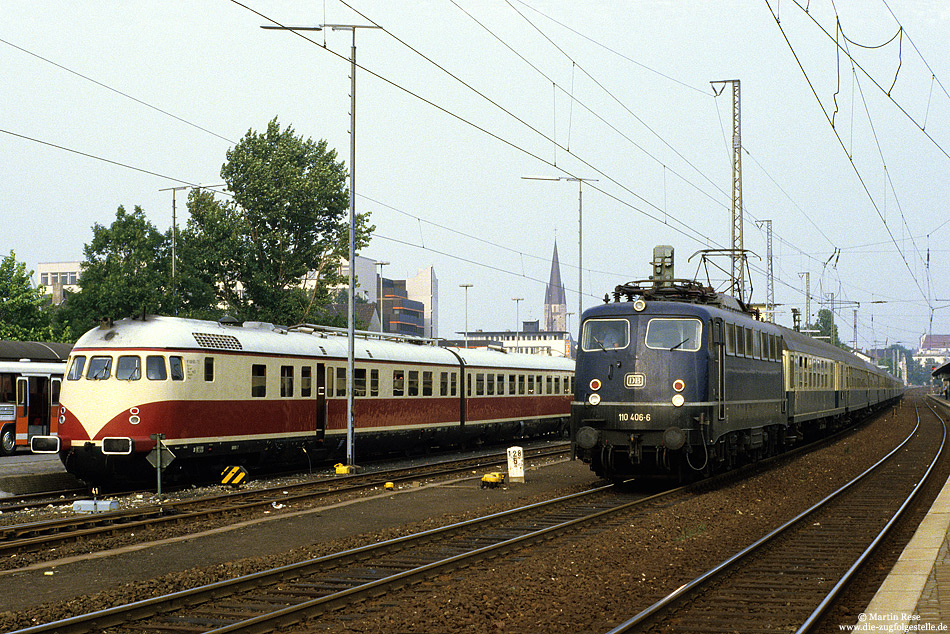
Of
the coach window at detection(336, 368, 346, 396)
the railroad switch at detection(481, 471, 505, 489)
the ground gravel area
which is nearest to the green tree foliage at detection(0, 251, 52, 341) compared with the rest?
the coach window at detection(336, 368, 346, 396)

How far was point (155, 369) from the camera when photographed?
19.8 meters

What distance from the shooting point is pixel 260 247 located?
2138 inches

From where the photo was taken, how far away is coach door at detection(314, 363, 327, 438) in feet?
81.0

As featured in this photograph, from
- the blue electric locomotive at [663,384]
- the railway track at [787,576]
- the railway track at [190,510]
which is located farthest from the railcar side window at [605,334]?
the railway track at [190,510]

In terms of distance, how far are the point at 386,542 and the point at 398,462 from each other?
51.7ft

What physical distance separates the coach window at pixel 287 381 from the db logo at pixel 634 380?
8.35 meters

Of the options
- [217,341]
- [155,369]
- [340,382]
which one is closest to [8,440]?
[340,382]

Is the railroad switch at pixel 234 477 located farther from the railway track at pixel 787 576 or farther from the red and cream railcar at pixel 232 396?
the railway track at pixel 787 576

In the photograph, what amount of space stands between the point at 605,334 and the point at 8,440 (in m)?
20.5

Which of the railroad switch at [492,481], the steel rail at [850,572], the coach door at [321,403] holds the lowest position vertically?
the railroad switch at [492,481]

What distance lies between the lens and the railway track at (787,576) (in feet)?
30.2

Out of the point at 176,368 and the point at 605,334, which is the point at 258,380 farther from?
the point at 605,334

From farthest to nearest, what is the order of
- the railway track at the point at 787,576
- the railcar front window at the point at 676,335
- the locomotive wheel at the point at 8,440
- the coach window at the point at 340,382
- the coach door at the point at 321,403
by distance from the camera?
the locomotive wheel at the point at 8,440, the coach window at the point at 340,382, the coach door at the point at 321,403, the railcar front window at the point at 676,335, the railway track at the point at 787,576

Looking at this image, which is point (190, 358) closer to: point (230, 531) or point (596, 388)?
point (230, 531)
